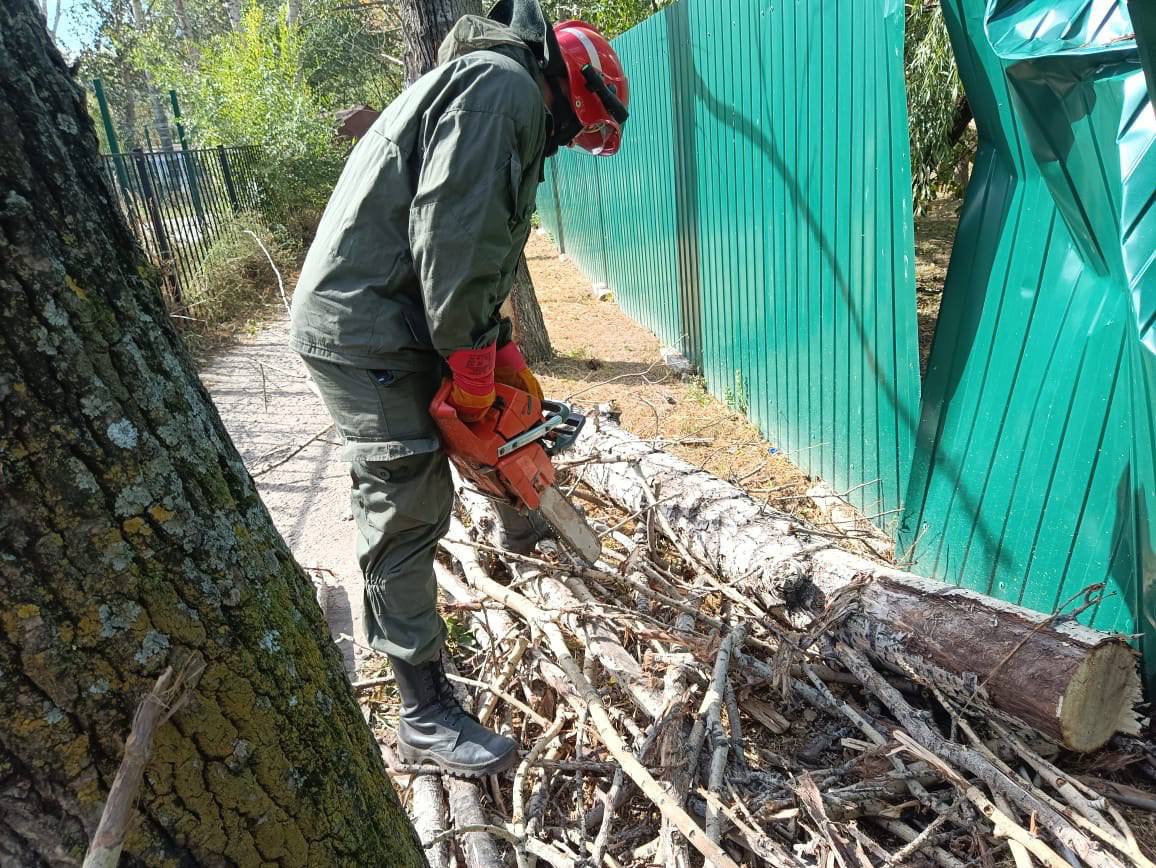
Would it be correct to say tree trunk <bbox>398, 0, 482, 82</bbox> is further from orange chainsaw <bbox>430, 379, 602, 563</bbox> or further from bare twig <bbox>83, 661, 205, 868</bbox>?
bare twig <bbox>83, 661, 205, 868</bbox>

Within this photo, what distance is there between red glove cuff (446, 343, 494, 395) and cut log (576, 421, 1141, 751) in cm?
124

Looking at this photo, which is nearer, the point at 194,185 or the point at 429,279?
the point at 429,279

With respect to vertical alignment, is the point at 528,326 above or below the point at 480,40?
below

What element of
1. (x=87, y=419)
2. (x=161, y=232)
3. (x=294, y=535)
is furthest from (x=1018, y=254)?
(x=161, y=232)

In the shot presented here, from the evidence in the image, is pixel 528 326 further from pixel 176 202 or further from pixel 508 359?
pixel 176 202

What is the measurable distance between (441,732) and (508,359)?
133cm

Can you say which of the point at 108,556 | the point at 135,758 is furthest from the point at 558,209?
the point at 135,758

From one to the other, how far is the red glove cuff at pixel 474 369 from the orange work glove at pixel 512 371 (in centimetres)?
51

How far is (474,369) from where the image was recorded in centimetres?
222

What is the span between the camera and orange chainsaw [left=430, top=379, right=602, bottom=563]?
2357 millimetres

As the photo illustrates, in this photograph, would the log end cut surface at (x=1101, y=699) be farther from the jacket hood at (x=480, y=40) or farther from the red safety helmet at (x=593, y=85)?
the jacket hood at (x=480, y=40)

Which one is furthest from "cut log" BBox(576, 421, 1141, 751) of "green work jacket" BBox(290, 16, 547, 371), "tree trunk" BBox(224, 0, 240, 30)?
"tree trunk" BBox(224, 0, 240, 30)

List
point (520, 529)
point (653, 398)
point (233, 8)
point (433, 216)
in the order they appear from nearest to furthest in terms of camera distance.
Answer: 1. point (433, 216)
2. point (520, 529)
3. point (653, 398)
4. point (233, 8)

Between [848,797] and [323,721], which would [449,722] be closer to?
[848,797]
